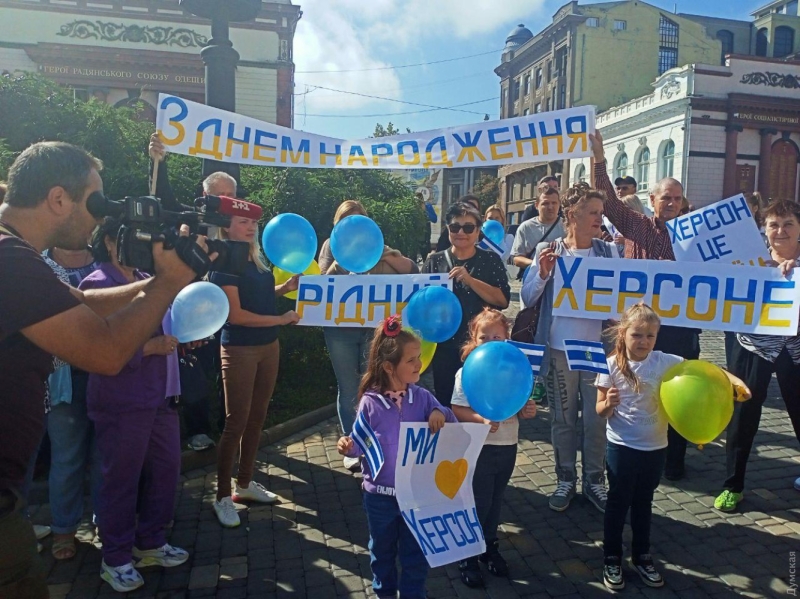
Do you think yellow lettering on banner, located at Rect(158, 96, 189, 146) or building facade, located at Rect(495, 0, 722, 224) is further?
building facade, located at Rect(495, 0, 722, 224)

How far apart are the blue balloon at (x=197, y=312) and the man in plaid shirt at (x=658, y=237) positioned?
9.04 ft

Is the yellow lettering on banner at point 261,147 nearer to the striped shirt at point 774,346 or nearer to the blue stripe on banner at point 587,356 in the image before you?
the blue stripe on banner at point 587,356

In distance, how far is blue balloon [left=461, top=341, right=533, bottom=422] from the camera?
2.83 meters

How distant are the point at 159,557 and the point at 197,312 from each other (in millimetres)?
1410

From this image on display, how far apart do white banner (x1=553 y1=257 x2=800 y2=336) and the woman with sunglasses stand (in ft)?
1.38

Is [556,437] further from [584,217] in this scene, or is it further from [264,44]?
[264,44]

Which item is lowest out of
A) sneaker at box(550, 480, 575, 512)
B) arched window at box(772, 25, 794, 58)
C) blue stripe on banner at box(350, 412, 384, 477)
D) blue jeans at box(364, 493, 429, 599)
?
sneaker at box(550, 480, 575, 512)

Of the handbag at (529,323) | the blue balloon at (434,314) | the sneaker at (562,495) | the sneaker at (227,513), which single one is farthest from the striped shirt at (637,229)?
the sneaker at (227,513)

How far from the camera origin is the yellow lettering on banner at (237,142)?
4.87 meters

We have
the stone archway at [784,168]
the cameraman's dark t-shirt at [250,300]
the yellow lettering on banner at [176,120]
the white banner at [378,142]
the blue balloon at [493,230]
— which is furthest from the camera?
the stone archway at [784,168]

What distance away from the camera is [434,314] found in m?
3.47

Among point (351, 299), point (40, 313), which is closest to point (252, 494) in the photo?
point (351, 299)

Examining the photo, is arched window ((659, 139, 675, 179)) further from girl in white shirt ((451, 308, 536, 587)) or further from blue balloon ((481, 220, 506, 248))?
girl in white shirt ((451, 308, 536, 587))

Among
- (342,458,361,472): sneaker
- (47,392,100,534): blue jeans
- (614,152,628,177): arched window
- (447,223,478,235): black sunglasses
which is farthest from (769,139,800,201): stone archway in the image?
(47,392,100,534): blue jeans
